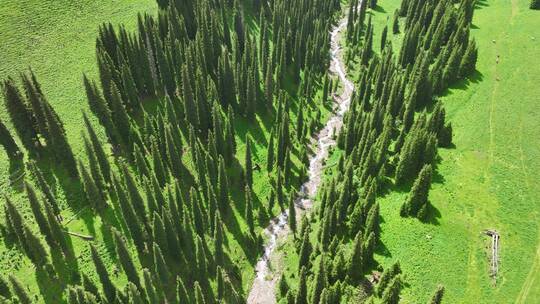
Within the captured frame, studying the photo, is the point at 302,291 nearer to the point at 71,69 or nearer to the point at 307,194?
the point at 307,194

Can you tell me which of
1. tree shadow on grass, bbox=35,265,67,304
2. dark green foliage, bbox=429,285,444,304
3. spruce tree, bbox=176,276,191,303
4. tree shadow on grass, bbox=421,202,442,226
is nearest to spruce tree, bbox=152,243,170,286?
spruce tree, bbox=176,276,191,303

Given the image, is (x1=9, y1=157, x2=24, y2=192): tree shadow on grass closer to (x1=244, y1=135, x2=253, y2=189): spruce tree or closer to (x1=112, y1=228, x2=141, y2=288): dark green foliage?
(x1=112, y1=228, x2=141, y2=288): dark green foliage

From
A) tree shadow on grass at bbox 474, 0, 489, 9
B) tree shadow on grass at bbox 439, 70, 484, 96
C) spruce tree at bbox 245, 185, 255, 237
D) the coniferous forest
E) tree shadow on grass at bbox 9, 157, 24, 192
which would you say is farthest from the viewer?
tree shadow on grass at bbox 474, 0, 489, 9

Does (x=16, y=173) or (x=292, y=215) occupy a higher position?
(x=16, y=173)

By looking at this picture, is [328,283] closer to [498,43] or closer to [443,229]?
[443,229]

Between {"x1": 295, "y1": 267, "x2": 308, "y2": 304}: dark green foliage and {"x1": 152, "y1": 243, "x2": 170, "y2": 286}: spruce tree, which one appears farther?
{"x1": 152, "y1": 243, "x2": 170, "y2": 286}: spruce tree

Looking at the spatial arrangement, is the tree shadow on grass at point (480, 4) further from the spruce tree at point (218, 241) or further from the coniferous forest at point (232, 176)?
the spruce tree at point (218, 241)

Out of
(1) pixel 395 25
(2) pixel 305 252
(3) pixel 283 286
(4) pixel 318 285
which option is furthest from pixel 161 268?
(1) pixel 395 25

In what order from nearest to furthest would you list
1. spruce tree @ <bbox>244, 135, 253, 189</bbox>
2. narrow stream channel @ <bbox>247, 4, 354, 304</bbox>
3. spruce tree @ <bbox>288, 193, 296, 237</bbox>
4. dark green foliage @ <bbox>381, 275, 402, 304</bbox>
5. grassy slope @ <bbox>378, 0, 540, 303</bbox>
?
dark green foliage @ <bbox>381, 275, 402, 304</bbox>, grassy slope @ <bbox>378, 0, 540, 303</bbox>, narrow stream channel @ <bbox>247, 4, 354, 304</bbox>, spruce tree @ <bbox>288, 193, 296, 237</bbox>, spruce tree @ <bbox>244, 135, 253, 189</bbox>
